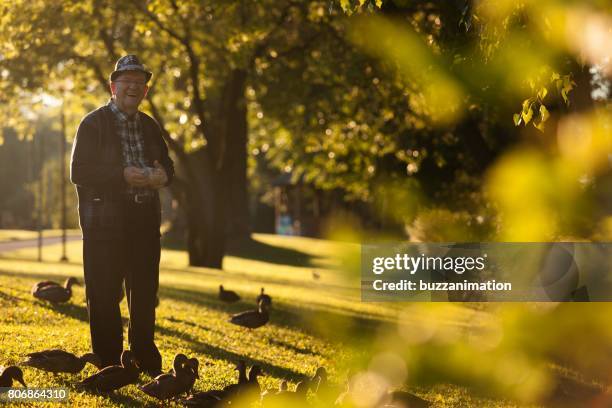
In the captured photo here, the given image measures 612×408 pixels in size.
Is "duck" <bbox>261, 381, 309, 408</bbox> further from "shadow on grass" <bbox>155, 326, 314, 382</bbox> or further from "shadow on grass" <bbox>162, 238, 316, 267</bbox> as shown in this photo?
"shadow on grass" <bbox>162, 238, 316, 267</bbox>

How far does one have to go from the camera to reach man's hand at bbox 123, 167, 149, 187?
802cm

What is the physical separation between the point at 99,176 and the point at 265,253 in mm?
41878

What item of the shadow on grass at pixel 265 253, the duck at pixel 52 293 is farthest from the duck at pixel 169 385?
the shadow on grass at pixel 265 253

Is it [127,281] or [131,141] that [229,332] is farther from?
[131,141]

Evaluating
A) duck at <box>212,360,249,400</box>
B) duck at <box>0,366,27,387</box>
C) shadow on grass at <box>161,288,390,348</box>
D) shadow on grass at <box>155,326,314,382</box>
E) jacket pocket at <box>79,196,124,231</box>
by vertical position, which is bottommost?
shadow on grass at <box>161,288,390,348</box>

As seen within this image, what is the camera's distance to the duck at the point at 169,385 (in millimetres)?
7504

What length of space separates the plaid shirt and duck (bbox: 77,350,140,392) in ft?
5.23

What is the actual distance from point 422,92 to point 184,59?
12.3 m

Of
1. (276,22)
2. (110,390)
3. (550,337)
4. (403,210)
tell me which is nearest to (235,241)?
(403,210)

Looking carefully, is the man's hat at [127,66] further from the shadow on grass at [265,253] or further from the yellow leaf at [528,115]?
the shadow on grass at [265,253]

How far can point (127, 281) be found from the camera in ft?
28.0

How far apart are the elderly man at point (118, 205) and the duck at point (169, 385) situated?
0.90m

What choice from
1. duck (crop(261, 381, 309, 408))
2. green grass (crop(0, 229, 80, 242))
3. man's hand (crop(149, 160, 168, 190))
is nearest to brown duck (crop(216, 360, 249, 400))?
duck (crop(261, 381, 309, 408))

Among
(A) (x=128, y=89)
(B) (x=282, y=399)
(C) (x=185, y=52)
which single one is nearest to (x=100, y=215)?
(A) (x=128, y=89)
